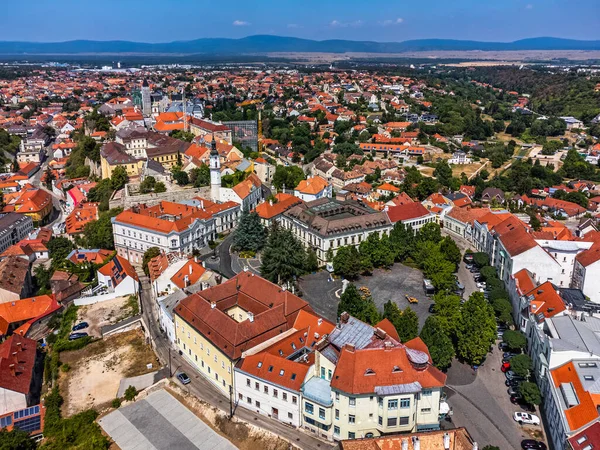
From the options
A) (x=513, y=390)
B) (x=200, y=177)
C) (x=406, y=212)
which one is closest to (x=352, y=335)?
(x=513, y=390)

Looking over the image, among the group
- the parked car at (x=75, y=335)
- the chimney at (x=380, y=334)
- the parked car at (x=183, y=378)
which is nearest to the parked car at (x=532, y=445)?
the chimney at (x=380, y=334)

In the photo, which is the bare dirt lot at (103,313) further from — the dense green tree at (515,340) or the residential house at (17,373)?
the dense green tree at (515,340)

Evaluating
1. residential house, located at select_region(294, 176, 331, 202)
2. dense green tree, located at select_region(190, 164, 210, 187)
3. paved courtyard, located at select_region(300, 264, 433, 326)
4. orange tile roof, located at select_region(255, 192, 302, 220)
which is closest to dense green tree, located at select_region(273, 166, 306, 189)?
residential house, located at select_region(294, 176, 331, 202)

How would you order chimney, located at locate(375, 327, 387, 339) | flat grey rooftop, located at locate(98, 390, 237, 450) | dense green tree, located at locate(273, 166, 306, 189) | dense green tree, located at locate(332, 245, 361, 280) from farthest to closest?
dense green tree, located at locate(273, 166, 306, 189) → dense green tree, located at locate(332, 245, 361, 280) → chimney, located at locate(375, 327, 387, 339) → flat grey rooftop, located at locate(98, 390, 237, 450)

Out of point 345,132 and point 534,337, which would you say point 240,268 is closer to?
point 534,337

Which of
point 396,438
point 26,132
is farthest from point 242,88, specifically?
point 396,438

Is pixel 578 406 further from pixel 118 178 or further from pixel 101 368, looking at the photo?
pixel 118 178

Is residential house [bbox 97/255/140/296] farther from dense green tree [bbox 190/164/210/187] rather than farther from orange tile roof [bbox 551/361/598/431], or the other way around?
orange tile roof [bbox 551/361/598/431]
